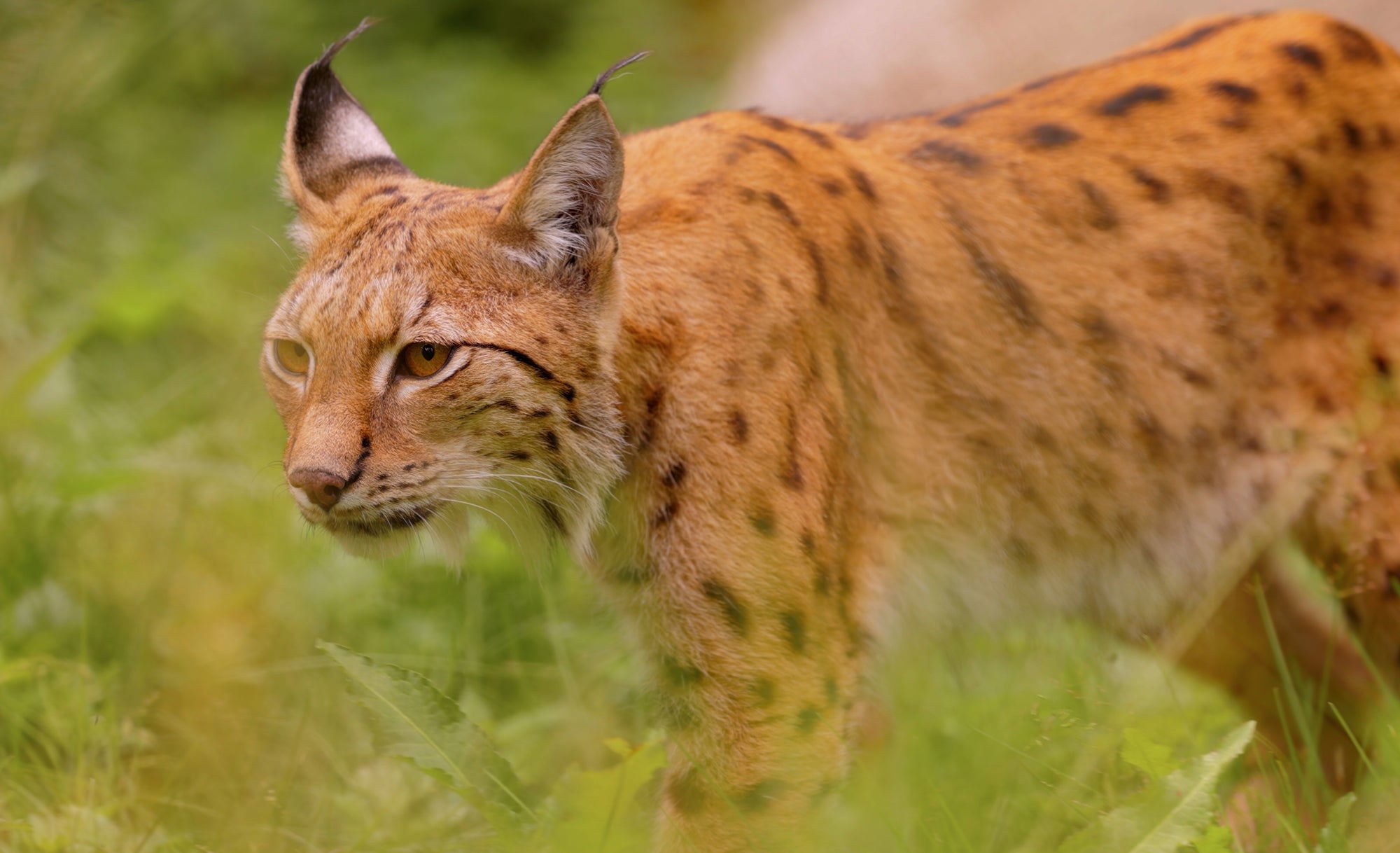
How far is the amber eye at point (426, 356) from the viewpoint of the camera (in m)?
3.57

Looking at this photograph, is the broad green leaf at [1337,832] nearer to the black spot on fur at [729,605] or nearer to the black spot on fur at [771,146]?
the black spot on fur at [729,605]

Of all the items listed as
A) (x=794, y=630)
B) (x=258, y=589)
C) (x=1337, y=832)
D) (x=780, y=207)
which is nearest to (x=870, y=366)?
(x=780, y=207)

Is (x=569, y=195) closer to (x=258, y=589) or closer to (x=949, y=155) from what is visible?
(x=258, y=589)

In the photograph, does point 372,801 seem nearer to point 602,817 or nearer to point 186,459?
point 602,817

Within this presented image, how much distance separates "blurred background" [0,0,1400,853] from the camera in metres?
3.64

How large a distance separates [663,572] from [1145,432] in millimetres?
1749

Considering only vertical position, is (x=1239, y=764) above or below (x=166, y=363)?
below

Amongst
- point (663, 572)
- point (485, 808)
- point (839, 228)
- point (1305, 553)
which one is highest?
point (839, 228)

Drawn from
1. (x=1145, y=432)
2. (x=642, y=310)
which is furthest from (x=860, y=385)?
(x=1145, y=432)

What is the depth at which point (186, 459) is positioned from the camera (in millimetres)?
5648

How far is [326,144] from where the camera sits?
4.23 m

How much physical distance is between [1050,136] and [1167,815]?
7.23 feet

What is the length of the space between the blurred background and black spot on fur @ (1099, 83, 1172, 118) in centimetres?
169

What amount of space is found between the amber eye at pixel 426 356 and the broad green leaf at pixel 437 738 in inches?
29.4
